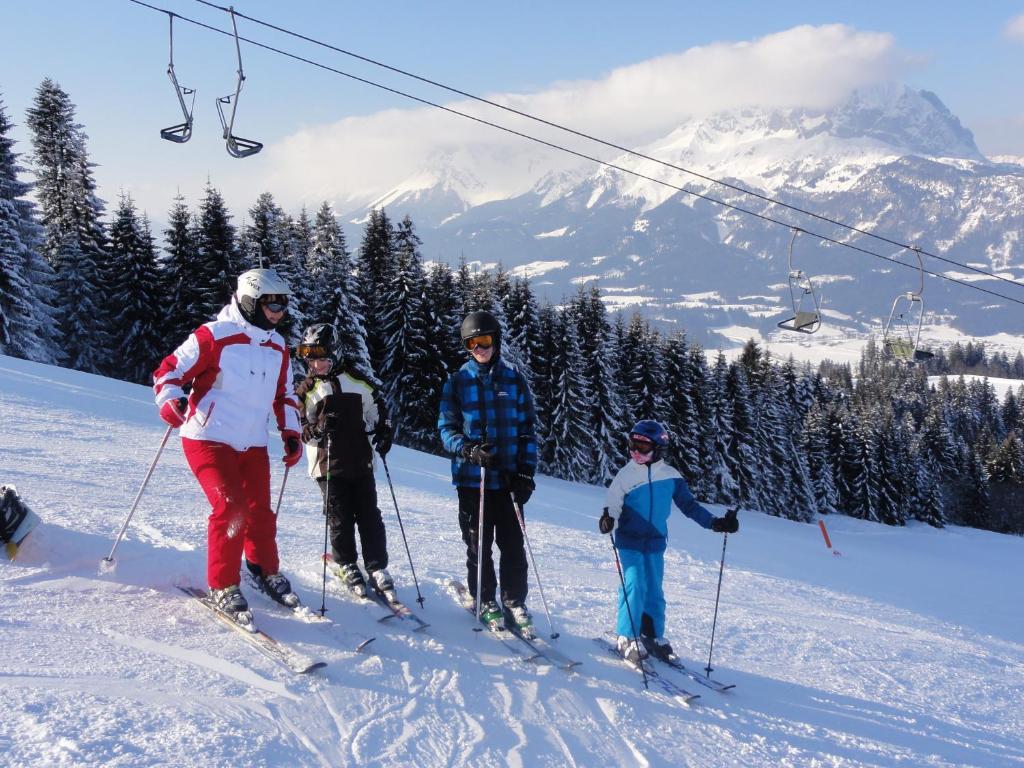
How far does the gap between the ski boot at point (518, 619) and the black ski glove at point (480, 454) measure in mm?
1150

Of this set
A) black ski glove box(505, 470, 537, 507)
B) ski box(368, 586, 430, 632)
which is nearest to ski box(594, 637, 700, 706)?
black ski glove box(505, 470, 537, 507)

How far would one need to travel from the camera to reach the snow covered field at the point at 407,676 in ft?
12.2

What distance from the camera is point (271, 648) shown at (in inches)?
180

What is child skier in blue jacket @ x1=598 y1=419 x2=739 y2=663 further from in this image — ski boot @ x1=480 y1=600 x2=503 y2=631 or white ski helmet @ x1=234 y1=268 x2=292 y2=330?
white ski helmet @ x1=234 y1=268 x2=292 y2=330

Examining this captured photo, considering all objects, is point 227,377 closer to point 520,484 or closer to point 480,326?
point 480,326

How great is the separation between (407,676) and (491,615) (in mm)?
1152

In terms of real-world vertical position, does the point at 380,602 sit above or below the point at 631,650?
above

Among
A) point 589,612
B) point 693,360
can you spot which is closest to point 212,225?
point 693,360

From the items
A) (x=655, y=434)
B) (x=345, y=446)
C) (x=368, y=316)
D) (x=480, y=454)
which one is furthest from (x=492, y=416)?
(x=368, y=316)

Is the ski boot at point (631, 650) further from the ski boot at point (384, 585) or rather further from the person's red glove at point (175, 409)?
the person's red glove at point (175, 409)

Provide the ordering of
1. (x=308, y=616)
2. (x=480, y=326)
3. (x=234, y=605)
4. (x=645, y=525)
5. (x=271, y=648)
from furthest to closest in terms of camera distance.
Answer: (x=645, y=525)
(x=480, y=326)
(x=308, y=616)
(x=234, y=605)
(x=271, y=648)

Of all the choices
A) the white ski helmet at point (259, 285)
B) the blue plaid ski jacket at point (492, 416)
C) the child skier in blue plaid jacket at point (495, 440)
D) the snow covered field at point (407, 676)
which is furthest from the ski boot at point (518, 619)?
the white ski helmet at point (259, 285)

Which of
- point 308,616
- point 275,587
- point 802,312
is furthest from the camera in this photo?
point 802,312

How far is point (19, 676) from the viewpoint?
3.79 metres
